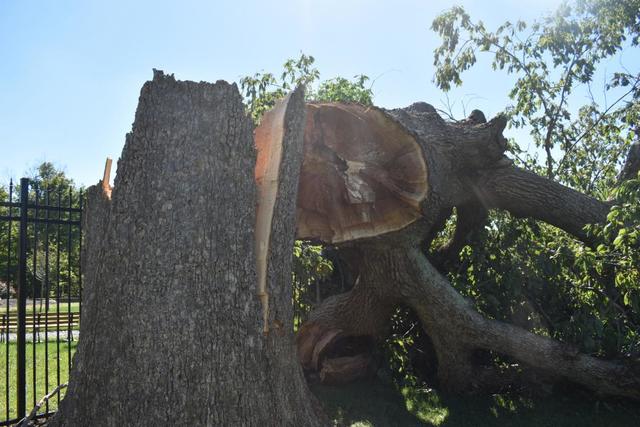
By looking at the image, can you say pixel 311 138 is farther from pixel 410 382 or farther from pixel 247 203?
pixel 410 382

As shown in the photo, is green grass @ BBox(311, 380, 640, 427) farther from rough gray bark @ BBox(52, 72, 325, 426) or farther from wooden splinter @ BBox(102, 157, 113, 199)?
wooden splinter @ BBox(102, 157, 113, 199)

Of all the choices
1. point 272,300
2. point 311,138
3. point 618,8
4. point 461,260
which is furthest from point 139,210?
point 618,8

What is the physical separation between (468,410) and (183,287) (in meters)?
3.15

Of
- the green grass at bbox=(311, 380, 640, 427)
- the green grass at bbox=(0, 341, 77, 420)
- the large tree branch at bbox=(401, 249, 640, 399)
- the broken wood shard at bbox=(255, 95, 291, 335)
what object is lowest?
the green grass at bbox=(311, 380, 640, 427)

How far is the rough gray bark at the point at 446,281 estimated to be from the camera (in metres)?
4.18

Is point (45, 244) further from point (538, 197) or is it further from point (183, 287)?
point (538, 197)

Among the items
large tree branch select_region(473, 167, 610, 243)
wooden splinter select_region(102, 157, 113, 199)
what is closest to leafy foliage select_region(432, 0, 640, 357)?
large tree branch select_region(473, 167, 610, 243)

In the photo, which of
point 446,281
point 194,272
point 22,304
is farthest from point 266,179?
point 22,304

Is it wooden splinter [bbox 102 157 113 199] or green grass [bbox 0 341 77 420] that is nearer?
wooden splinter [bbox 102 157 113 199]

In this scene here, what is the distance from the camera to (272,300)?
2.61 metres

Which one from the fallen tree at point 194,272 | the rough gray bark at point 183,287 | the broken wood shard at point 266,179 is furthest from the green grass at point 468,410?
the broken wood shard at point 266,179

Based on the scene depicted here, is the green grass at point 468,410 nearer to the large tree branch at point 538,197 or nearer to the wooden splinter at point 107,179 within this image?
the large tree branch at point 538,197

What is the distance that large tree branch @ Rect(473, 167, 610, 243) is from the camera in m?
4.75

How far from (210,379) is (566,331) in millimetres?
3467
